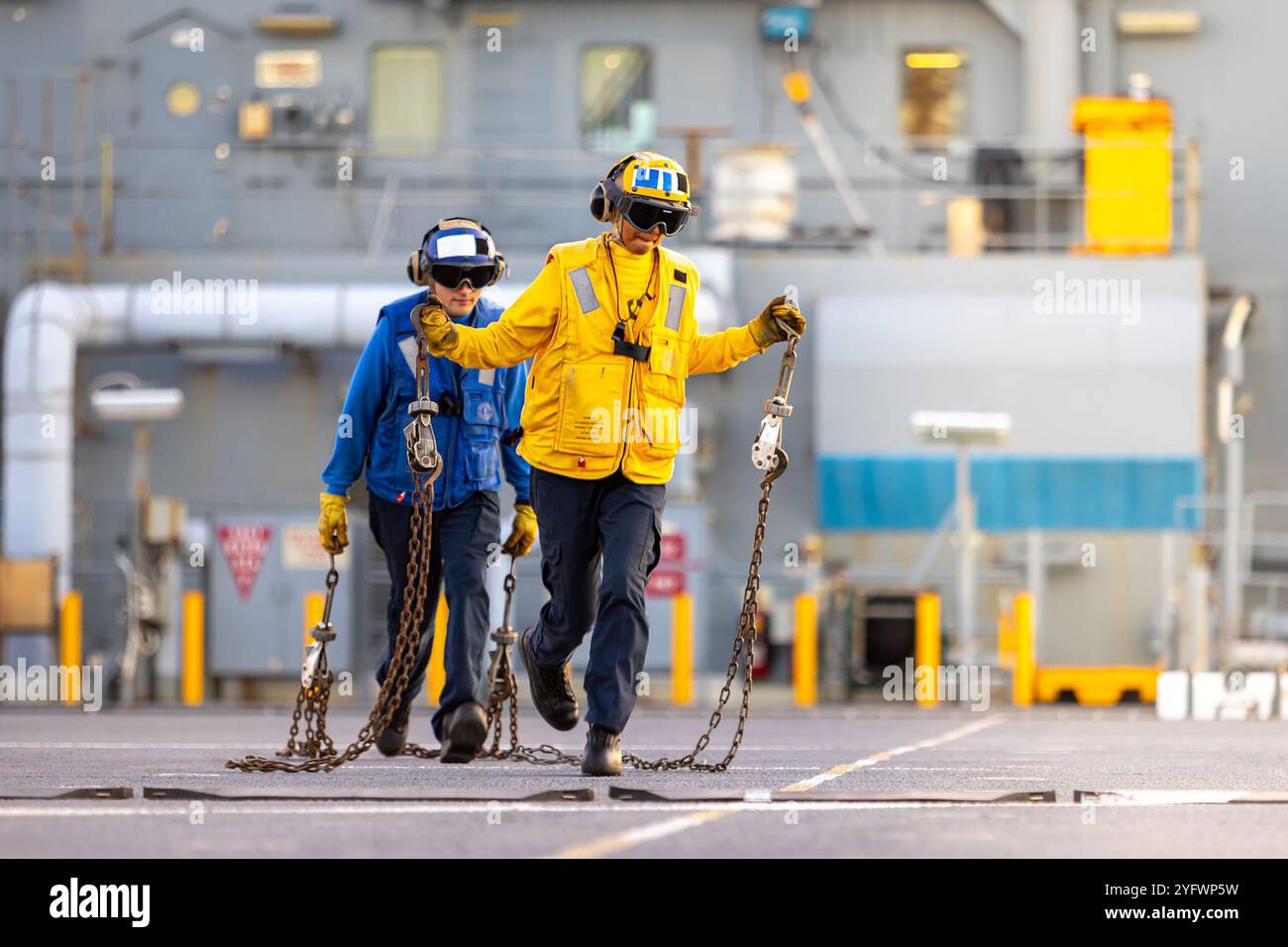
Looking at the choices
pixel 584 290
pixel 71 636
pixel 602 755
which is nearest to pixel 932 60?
pixel 71 636

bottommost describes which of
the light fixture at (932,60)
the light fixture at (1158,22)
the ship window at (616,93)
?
the ship window at (616,93)

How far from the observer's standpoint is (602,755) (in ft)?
25.7

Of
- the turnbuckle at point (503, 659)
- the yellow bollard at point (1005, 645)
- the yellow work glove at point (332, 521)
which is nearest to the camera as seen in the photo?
the yellow work glove at point (332, 521)

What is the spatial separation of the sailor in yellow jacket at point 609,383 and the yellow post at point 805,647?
1004 cm

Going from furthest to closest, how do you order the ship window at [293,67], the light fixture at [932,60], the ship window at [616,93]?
the light fixture at [932,60] < the ship window at [293,67] < the ship window at [616,93]

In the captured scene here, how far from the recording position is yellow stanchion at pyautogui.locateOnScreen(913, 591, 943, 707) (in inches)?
705

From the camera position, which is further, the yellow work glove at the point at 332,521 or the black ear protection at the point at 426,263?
the yellow work glove at the point at 332,521

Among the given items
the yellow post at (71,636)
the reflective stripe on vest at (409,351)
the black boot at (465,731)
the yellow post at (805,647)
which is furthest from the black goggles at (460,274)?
the yellow post at (71,636)

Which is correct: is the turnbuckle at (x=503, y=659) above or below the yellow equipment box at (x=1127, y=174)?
below

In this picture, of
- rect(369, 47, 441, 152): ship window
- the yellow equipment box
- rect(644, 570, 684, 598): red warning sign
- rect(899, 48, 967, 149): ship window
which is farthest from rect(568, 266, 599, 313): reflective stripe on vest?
rect(899, 48, 967, 149): ship window

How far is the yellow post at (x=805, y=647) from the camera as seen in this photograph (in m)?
18.1

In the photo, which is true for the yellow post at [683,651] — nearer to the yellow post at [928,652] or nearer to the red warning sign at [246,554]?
the yellow post at [928,652]

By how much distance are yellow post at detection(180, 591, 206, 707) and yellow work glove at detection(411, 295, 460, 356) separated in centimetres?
1058
